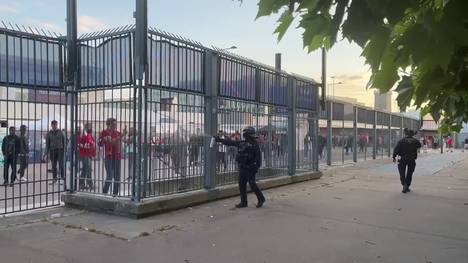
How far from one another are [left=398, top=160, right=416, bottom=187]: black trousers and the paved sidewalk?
1.98 m

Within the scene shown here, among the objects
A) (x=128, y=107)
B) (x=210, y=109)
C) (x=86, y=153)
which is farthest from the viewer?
(x=210, y=109)

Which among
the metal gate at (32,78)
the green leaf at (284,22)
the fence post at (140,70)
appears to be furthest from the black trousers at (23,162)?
the green leaf at (284,22)

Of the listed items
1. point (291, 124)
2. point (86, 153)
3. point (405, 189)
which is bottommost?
point (405, 189)

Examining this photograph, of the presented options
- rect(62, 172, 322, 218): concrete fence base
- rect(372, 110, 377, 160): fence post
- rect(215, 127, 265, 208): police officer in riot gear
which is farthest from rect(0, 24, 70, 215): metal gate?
rect(372, 110, 377, 160): fence post

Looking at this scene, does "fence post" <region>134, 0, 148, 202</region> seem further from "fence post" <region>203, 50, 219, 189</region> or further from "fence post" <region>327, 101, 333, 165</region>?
"fence post" <region>327, 101, 333, 165</region>

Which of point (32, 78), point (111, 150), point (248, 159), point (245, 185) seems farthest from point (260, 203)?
point (32, 78)

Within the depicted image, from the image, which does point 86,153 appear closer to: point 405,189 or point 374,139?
point 405,189

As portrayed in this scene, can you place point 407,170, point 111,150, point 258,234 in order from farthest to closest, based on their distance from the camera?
point 407,170 → point 111,150 → point 258,234

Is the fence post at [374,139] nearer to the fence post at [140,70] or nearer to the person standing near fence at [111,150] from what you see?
→ the person standing near fence at [111,150]

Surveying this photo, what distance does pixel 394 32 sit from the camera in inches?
66.9

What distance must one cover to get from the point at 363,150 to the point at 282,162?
1493 centimetres

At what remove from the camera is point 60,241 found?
271 inches

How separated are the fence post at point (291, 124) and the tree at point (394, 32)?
12338 millimetres

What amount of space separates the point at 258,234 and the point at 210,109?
370 centimetres
